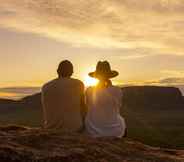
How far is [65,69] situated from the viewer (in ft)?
45.2

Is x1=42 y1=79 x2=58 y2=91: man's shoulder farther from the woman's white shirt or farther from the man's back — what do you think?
the woman's white shirt

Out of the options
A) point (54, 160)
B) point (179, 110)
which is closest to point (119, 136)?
point (54, 160)

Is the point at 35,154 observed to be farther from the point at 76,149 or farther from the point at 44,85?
the point at 44,85

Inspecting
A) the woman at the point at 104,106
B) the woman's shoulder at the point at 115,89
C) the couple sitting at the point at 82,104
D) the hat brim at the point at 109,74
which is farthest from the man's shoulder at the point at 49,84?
the woman's shoulder at the point at 115,89

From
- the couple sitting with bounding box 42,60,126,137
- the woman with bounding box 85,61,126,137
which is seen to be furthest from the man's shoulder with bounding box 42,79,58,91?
the woman with bounding box 85,61,126,137

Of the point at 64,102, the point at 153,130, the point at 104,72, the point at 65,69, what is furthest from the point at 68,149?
the point at 153,130

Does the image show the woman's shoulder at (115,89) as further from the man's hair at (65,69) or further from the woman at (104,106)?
the man's hair at (65,69)

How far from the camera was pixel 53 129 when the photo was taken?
13.7 meters

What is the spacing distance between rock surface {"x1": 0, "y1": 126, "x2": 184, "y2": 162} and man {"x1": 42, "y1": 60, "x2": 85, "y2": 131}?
1135 millimetres

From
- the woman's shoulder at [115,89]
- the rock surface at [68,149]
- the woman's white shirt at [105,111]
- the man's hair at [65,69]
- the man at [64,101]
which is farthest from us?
the woman's shoulder at [115,89]

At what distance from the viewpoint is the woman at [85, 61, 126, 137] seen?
1405 cm

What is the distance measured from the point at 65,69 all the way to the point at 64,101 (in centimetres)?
78

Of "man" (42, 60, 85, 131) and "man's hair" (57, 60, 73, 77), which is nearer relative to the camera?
"man's hair" (57, 60, 73, 77)

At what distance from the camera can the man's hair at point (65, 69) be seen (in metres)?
13.7
